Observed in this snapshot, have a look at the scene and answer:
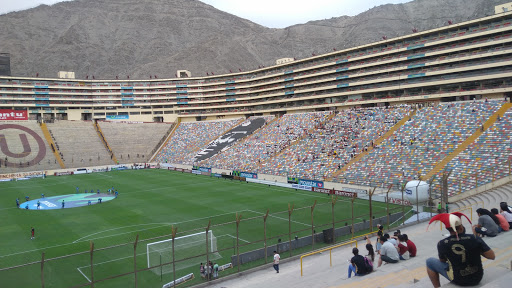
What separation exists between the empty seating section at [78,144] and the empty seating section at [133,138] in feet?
9.56

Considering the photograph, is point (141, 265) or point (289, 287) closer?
point (289, 287)

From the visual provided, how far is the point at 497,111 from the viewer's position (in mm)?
45781

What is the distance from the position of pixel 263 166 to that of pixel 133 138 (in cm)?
4896

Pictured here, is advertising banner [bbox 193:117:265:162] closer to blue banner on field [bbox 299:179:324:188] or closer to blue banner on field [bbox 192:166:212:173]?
blue banner on field [bbox 192:166:212:173]

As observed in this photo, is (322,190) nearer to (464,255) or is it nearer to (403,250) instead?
(403,250)

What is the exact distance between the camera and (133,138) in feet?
305

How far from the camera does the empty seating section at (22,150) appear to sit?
→ 69.5 meters

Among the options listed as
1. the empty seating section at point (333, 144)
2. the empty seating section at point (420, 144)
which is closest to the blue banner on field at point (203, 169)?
the empty seating section at point (333, 144)

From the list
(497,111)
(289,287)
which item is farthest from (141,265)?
(497,111)

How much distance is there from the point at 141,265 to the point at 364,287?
14735 mm

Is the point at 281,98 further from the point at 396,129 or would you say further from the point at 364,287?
the point at 364,287

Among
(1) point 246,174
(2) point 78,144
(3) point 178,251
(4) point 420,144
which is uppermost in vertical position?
(2) point 78,144

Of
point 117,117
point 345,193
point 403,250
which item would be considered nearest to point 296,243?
point 403,250

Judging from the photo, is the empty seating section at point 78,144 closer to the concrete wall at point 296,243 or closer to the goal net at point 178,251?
the goal net at point 178,251
